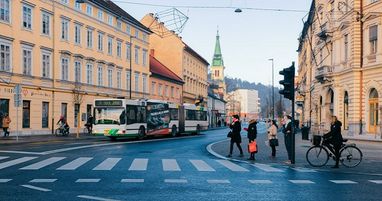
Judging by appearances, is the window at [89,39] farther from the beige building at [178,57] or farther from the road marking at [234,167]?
the road marking at [234,167]

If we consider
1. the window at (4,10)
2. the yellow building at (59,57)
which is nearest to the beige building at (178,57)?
the yellow building at (59,57)

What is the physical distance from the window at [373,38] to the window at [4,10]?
→ 27.1 m

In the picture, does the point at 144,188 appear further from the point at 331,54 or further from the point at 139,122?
the point at 331,54

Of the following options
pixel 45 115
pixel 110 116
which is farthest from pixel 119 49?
pixel 110 116

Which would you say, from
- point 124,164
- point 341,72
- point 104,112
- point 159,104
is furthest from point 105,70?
point 124,164

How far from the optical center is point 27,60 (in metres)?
37.2

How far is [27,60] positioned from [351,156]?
91.5 feet

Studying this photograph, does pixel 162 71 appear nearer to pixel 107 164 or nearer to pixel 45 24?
pixel 45 24

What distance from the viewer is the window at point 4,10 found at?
111 feet

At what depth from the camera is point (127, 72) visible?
58.0 meters

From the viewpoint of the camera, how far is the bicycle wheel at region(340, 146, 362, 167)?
53.5 ft

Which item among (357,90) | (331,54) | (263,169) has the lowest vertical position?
(263,169)

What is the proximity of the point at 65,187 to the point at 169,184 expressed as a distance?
233 cm

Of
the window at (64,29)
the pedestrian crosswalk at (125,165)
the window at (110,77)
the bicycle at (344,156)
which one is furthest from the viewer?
the window at (110,77)
